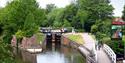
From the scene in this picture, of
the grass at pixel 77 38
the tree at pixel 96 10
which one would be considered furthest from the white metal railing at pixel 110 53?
the tree at pixel 96 10

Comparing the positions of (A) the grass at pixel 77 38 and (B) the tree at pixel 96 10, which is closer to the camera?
(A) the grass at pixel 77 38

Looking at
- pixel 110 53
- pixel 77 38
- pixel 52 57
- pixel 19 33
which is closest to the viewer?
pixel 110 53

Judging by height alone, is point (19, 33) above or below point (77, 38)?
above

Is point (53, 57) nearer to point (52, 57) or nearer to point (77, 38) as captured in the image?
point (52, 57)

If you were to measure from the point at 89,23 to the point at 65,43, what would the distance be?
8772 millimetres

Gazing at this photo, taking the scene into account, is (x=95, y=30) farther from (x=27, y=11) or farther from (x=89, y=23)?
(x=27, y=11)

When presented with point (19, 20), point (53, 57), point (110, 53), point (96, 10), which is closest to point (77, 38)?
point (19, 20)

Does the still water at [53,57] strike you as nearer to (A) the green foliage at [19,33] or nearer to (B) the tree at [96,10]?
(A) the green foliage at [19,33]

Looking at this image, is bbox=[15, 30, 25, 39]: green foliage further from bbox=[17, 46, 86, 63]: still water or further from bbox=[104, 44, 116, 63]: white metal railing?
bbox=[104, 44, 116, 63]: white metal railing

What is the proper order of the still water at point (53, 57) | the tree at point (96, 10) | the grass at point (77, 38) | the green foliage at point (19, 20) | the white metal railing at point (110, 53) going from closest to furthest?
1. the white metal railing at point (110, 53)
2. the still water at point (53, 57)
3. the green foliage at point (19, 20)
4. the grass at point (77, 38)
5. the tree at point (96, 10)

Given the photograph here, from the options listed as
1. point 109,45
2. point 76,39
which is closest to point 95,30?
point 76,39

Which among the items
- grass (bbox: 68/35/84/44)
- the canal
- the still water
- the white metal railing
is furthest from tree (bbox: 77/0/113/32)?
the white metal railing

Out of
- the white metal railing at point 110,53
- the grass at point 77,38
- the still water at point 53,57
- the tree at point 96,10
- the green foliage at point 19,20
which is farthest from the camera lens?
the tree at point 96,10

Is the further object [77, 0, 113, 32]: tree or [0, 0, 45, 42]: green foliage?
[77, 0, 113, 32]: tree
